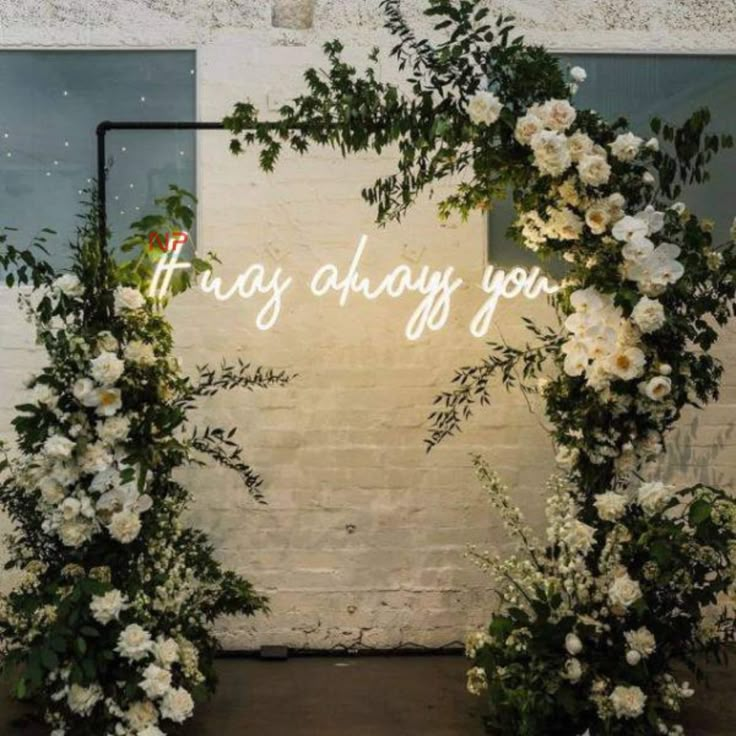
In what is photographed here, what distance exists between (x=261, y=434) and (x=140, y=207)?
121 centimetres

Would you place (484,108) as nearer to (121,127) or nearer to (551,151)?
(551,151)

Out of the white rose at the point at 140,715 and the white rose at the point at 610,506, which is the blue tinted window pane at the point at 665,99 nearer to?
the white rose at the point at 610,506

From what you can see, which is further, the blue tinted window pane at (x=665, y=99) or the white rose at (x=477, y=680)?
the blue tinted window pane at (x=665, y=99)

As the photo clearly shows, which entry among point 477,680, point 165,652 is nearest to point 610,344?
point 477,680

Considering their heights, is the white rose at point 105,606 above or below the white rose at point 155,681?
above

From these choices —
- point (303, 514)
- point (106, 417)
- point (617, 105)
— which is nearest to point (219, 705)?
point (303, 514)

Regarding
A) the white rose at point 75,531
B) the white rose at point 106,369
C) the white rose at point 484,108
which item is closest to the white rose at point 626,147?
the white rose at point 484,108

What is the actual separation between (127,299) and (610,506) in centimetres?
182

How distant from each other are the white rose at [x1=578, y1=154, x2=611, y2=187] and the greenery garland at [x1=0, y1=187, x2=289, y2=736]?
1.48 metres

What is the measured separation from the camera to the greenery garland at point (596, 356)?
3.50 metres

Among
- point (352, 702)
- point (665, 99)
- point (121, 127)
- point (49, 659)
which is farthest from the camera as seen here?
point (665, 99)

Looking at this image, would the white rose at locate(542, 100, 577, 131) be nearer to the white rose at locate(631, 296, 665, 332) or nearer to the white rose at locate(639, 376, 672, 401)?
the white rose at locate(631, 296, 665, 332)

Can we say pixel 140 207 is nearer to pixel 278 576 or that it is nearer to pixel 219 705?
pixel 278 576

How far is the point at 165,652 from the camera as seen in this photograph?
3.52 m
